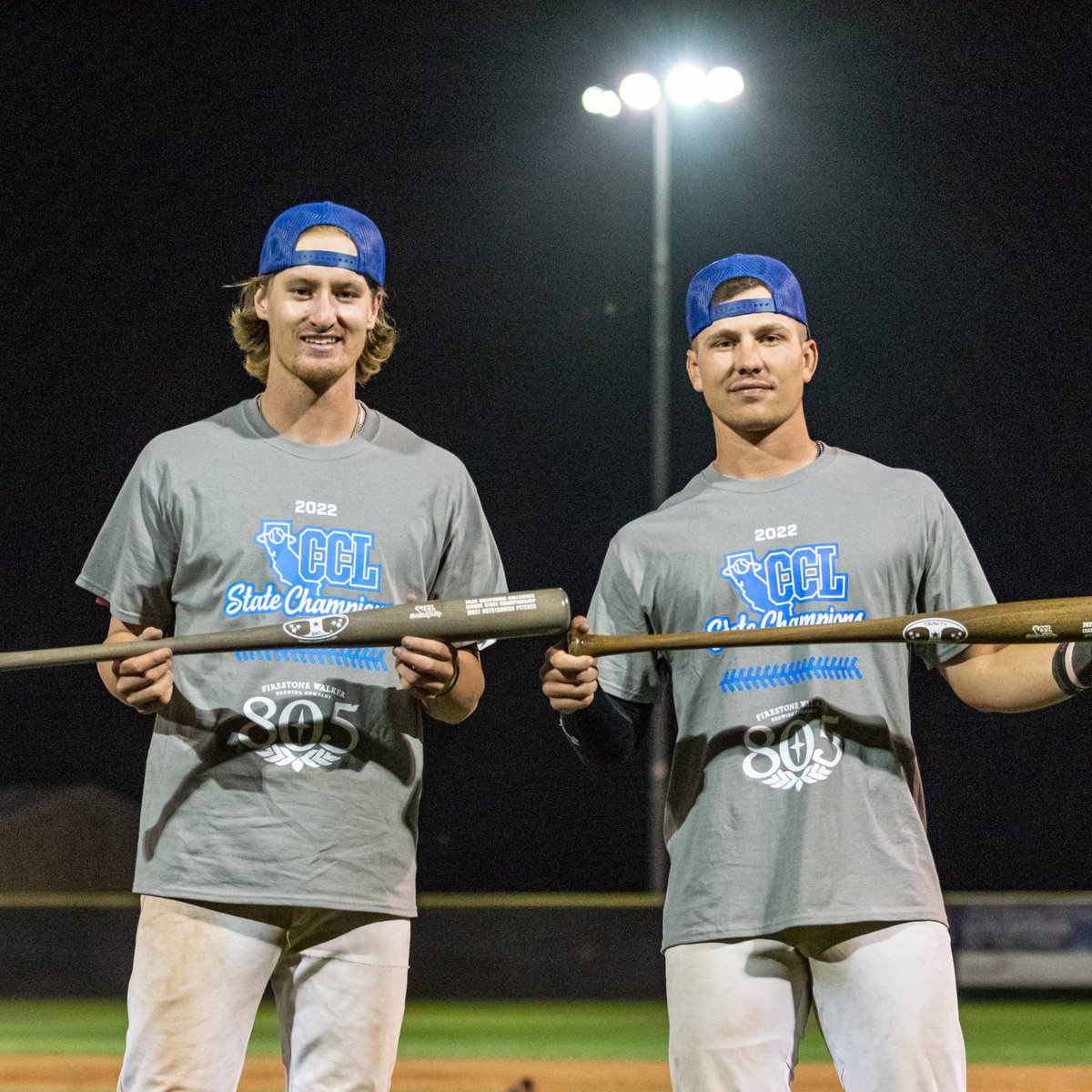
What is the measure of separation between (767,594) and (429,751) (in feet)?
45.1

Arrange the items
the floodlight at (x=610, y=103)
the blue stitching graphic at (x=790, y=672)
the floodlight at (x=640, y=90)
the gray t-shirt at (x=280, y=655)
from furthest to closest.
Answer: the floodlight at (x=610, y=103) → the floodlight at (x=640, y=90) → the blue stitching graphic at (x=790, y=672) → the gray t-shirt at (x=280, y=655)

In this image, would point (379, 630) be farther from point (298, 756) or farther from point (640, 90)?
point (640, 90)

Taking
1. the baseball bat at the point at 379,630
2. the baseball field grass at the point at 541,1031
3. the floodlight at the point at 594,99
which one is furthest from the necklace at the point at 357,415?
the floodlight at the point at 594,99

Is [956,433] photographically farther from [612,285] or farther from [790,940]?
[790,940]

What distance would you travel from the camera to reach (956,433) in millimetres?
15125

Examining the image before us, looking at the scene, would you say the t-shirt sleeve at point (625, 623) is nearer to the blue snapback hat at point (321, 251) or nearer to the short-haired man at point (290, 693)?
the short-haired man at point (290, 693)

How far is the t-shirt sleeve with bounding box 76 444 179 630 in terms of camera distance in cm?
268

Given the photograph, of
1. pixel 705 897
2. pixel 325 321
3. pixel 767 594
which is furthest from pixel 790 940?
pixel 325 321

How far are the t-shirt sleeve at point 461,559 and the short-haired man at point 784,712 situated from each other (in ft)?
0.88

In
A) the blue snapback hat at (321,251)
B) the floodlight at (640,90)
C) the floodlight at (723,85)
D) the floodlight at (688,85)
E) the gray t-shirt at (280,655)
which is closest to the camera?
the gray t-shirt at (280,655)

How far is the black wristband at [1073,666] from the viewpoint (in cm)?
256

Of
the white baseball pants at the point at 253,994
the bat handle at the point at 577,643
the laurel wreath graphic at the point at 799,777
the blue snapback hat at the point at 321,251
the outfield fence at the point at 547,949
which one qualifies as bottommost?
the outfield fence at the point at 547,949

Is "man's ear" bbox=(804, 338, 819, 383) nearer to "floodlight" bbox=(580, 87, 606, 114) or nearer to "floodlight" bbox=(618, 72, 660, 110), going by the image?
"floodlight" bbox=(618, 72, 660, 110)

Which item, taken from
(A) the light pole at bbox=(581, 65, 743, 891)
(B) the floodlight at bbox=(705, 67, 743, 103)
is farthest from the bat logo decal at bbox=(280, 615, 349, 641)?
(B) the floodlight at bbox=(705, 67, 743, 103)
